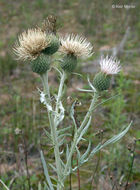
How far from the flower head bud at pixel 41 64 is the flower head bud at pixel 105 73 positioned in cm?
43

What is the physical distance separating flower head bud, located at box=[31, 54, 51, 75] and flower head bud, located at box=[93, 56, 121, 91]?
1.40 ft

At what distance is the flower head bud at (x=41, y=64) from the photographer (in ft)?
6.60

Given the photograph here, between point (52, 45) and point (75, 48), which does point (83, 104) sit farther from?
point (52, 45)

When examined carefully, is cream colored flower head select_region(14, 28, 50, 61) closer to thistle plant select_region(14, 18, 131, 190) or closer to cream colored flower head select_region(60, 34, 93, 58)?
thistle plant select_region(14, 18, 131, 190)

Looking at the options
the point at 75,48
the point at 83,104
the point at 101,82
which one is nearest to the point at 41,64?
the point at 75,48

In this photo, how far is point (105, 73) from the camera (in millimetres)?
2234

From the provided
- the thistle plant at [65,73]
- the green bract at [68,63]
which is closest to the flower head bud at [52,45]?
the thistle plant at [65,73]

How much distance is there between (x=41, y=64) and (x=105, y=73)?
0.57m

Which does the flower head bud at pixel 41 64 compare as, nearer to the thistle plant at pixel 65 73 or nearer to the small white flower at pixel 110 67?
the thistle plant at pixel 65 73

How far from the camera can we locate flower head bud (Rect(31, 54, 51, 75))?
2011mm

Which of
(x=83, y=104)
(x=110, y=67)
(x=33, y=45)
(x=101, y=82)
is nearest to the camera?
(x=33, y=45)

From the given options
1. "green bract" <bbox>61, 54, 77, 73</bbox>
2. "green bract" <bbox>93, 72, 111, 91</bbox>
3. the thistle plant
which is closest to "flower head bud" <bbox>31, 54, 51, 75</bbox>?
the thistle plant

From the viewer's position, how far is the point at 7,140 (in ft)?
13.0

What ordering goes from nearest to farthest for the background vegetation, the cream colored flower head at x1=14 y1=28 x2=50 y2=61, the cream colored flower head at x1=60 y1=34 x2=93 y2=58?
the cream colored flower head at x1=14 y1=28 x2=50 y2=61 → the cream colored flower head at x1=60 y1=34 x2=93 y2=58 → the background vegetation
